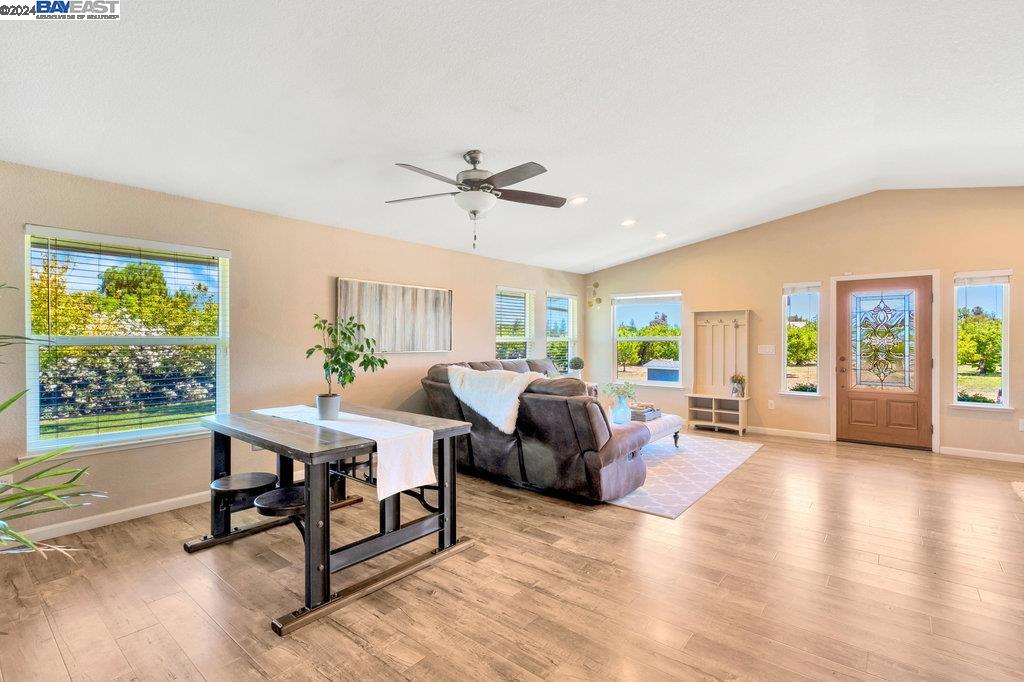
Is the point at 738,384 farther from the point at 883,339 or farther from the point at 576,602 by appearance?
the point at 576,602

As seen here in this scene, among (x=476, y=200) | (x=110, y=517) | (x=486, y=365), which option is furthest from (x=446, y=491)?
(x=486, y=365)

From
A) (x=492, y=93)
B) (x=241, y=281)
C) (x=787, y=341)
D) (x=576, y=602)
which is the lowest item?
(x=576, y=602)

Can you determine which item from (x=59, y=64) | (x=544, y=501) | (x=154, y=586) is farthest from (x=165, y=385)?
(x=544, y=501)

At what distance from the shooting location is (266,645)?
2059mm

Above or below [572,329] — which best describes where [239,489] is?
below

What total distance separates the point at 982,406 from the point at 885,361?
38.1 inches

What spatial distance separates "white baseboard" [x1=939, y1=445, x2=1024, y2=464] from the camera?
16.6 ft

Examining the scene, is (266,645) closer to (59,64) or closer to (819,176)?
(59,64)

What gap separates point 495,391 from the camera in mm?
4039

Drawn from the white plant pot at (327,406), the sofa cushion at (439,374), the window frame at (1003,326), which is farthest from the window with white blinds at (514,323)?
the window frame at (1003,326)

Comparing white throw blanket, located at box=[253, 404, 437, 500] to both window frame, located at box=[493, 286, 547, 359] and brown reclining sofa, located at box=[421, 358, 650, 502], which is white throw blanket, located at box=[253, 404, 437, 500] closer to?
brown reclining sofa, located at box=[421, 358, 650, 502]

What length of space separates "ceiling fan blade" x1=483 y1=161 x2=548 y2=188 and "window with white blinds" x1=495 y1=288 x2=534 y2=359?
3.72 m

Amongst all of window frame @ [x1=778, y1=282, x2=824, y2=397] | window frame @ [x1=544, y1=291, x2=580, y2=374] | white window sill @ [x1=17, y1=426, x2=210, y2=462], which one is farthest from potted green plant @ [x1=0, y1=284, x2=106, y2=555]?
window frame @ [x1=778, y1=282, x2=824, y2=397]

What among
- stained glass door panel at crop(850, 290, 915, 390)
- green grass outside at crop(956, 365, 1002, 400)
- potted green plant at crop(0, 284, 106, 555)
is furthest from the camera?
stained glass door panel at crop(850, 290, 915, 390)
